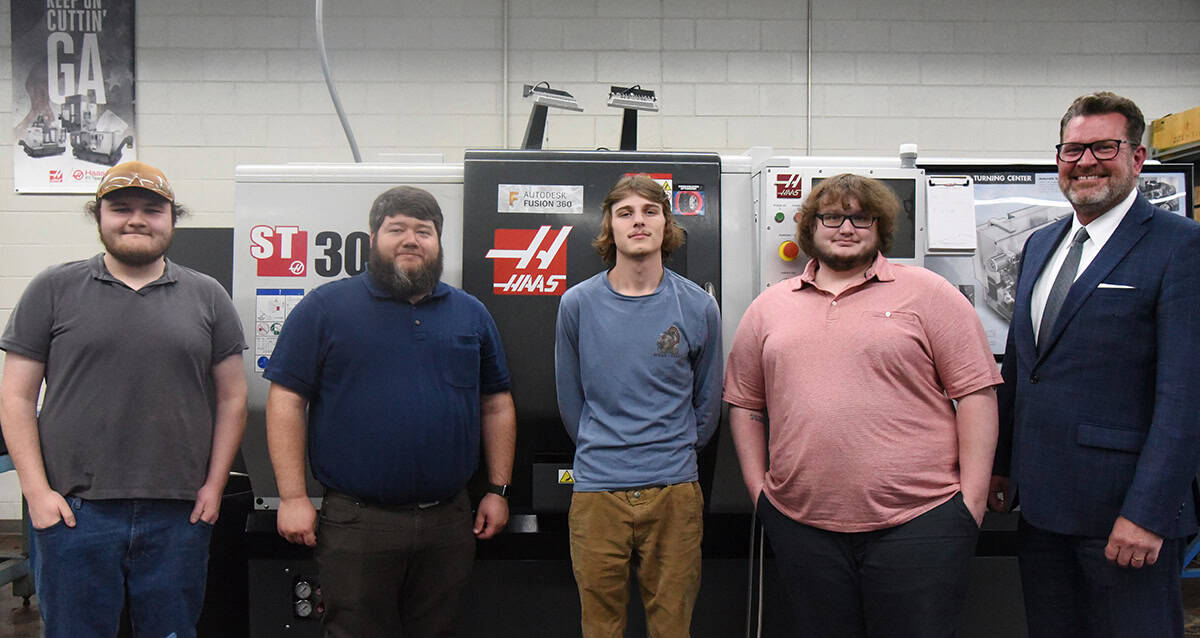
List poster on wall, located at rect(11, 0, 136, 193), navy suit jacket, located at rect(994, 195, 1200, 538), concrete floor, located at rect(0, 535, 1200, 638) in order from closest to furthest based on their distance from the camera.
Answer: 1. navy suit jacket, located at rect(994, 195, 1200, 538)
2. concrete floor, located at rect(0, 535, 1200, 638)
3. poster on wall, located at rect(11, 0, 136, 193)

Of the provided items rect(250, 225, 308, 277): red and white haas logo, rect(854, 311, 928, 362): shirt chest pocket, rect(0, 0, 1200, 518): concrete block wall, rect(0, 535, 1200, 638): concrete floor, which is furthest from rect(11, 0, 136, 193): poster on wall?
rect(854, 311, 928, 362): shirt chest pocket

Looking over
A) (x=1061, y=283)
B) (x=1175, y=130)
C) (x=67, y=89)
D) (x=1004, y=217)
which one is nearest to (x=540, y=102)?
(x=1061, y=283)

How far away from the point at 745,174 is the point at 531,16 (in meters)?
2.27

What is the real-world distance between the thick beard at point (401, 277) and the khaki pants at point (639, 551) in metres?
0.61

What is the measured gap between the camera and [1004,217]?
2.15m

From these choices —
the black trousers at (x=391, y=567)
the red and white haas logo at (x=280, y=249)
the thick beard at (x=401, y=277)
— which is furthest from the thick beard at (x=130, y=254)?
the black trousers at (x=391, y=567)

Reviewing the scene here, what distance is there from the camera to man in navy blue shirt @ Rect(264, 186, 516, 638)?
159 cm

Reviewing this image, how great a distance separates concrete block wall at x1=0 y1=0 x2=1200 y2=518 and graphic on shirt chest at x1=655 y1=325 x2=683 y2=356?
94.9 inches

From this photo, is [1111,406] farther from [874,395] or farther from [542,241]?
[542,241]

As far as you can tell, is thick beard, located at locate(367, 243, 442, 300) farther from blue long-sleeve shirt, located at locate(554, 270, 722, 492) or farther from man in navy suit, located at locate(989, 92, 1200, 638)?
man in navy suit, located at locate(989, 92, 1200, 638)

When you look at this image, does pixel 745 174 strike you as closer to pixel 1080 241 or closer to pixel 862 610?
pixel 1080 241

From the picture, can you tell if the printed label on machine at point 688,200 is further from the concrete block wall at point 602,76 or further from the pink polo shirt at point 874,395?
the concrete block wall at point 602,76

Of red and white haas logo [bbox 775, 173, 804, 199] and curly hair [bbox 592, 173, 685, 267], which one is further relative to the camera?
red and white haas logo [bbox 775, 173, 804, 199]

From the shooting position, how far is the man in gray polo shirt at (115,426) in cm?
154
